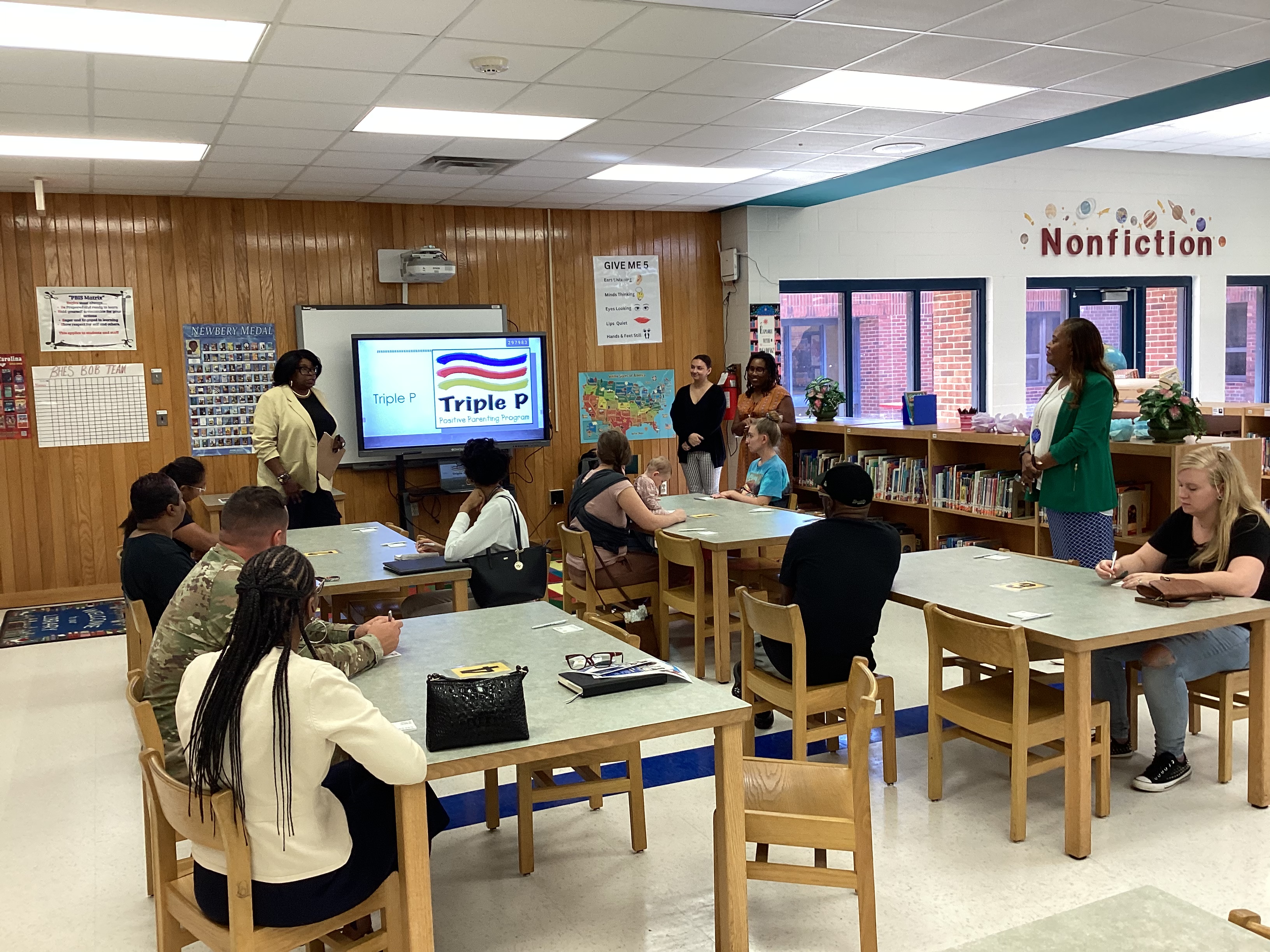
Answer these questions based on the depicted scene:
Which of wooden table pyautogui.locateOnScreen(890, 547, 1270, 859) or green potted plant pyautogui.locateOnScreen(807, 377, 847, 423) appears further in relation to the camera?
green potted plant pyautogui.locateOnScreen(807, 377, 847, 423)

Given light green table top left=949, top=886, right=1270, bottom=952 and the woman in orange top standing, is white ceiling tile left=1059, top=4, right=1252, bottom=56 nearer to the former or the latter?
the woman in orange top standing

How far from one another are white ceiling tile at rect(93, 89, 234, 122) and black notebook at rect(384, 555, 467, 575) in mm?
2413

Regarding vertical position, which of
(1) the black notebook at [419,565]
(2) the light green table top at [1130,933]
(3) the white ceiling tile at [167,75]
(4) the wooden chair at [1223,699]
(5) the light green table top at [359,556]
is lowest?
(4) the wooden chair at [1223,699]

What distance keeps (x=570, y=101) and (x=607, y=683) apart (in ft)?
11.9

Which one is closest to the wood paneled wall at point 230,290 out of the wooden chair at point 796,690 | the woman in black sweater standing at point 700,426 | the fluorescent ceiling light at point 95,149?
the woman in black sweater standing at point 700,426

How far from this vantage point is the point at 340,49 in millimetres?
4328

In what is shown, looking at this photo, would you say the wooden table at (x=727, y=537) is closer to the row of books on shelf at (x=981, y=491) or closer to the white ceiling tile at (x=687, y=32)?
the row of books on shelf at (x=981, y=491)

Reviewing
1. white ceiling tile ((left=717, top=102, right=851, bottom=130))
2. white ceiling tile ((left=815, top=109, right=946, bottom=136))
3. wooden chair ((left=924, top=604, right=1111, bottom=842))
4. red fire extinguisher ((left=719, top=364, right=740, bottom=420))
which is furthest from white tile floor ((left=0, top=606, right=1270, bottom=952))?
red fire extinguisher ((left=719, top=364, right=740, bottom=420))

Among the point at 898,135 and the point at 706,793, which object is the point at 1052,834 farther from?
the point at 898,135

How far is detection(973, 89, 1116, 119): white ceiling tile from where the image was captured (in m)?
5.62

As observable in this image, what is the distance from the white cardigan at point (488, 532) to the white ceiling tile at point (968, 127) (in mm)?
3557

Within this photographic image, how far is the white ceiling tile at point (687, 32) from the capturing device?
411cm

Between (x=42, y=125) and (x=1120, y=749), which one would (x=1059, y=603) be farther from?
(x=42, y=125)

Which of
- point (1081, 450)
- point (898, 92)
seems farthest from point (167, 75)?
point (1081, 450)
